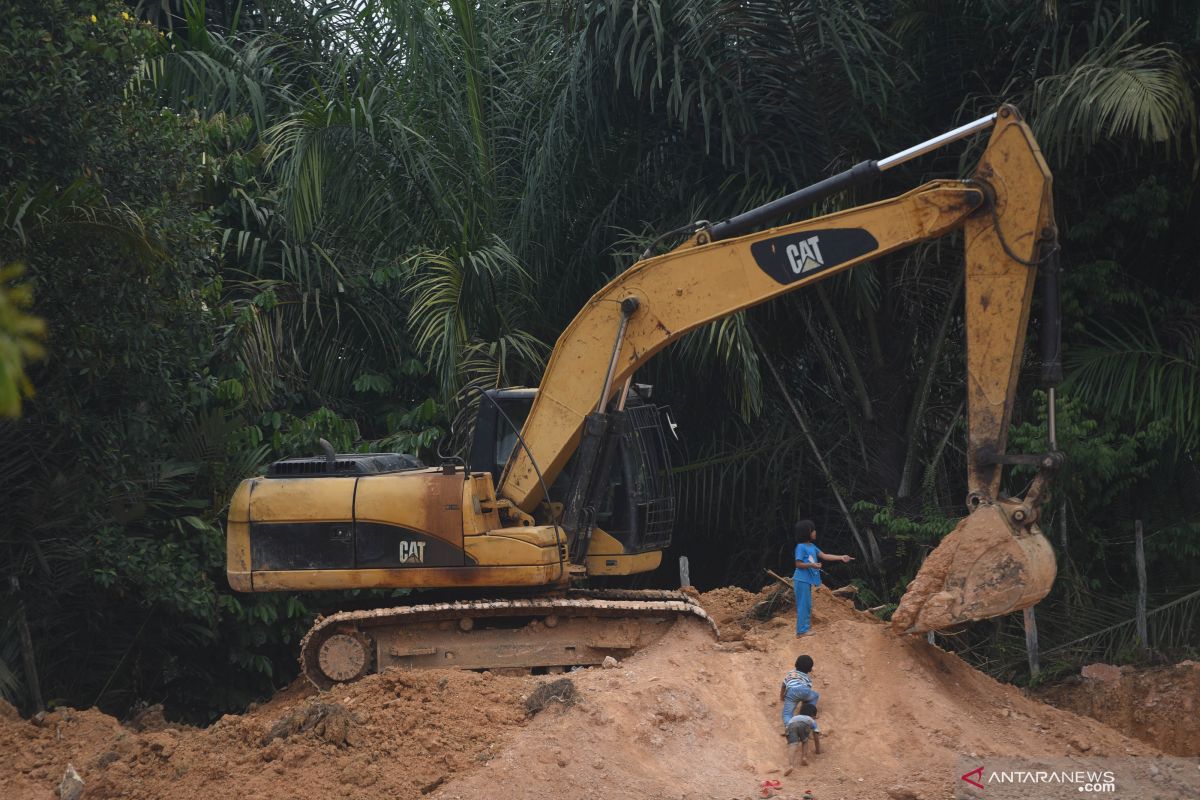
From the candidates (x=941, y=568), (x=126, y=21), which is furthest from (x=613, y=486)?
(x=126, y=21)

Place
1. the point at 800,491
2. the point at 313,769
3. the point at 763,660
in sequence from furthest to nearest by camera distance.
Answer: the point at 800,491, the point at 763,660, the point at 313,769

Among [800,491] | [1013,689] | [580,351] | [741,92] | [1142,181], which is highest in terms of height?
[741,92]

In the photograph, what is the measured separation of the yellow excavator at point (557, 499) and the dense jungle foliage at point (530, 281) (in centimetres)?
194

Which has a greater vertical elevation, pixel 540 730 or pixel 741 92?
pixel 741 92

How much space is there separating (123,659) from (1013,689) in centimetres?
851

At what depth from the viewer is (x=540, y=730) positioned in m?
8.34

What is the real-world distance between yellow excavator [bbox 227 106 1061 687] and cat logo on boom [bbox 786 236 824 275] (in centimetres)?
1

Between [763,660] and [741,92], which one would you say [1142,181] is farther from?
[763,660]

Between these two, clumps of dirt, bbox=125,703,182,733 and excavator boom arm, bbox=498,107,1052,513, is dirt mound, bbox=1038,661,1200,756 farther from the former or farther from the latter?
clumps of dirt, bbox=125,703,182,733

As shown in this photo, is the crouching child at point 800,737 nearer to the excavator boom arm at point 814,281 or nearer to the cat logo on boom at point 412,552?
the excavator boom arm at point 814,281

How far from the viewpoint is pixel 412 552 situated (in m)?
10.4

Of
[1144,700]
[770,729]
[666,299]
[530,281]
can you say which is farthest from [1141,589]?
[530,281]

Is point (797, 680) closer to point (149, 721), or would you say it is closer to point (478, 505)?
point (478, 505)

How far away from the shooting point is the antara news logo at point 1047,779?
7.78 m
